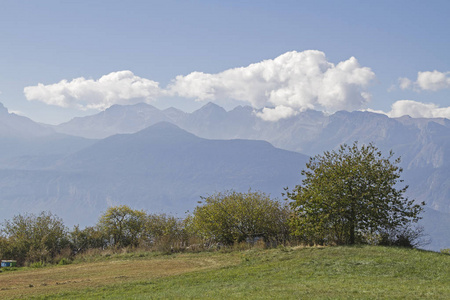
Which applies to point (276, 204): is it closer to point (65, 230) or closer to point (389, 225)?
point (389, 225)

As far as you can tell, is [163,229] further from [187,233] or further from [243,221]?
[243,221]

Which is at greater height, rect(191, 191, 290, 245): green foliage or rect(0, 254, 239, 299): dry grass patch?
rect(191, 191, 290, 245): green foliage

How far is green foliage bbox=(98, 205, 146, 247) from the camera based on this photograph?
144ft

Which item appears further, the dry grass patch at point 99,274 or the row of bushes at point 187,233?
the row of bushes at point 187,233

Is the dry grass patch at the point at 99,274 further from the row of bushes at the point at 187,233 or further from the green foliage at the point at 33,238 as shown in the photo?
the green foliage at the point at 33,238

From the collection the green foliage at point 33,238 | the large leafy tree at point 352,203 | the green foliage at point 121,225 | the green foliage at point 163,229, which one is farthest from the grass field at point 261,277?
the green foliage at point 121,225

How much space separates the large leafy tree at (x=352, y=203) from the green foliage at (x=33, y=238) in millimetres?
20970

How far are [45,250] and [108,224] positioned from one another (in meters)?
8.12

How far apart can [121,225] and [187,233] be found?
6.70 meters

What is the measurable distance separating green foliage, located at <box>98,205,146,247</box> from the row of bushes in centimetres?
10

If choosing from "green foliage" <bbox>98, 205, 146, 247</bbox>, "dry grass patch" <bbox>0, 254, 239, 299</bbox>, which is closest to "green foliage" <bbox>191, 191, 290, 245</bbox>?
"dry grass patch" <bbox>0, 254, 239, 299</bbox>

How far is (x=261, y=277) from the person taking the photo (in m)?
21.8

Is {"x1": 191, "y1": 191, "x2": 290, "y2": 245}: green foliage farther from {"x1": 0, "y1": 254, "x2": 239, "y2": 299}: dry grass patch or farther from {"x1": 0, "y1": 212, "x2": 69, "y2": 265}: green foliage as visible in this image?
{"x1": 0, "y1": 212, "x2": 69, "y2": 265}: green foliage

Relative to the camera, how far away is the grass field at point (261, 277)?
1703cm
